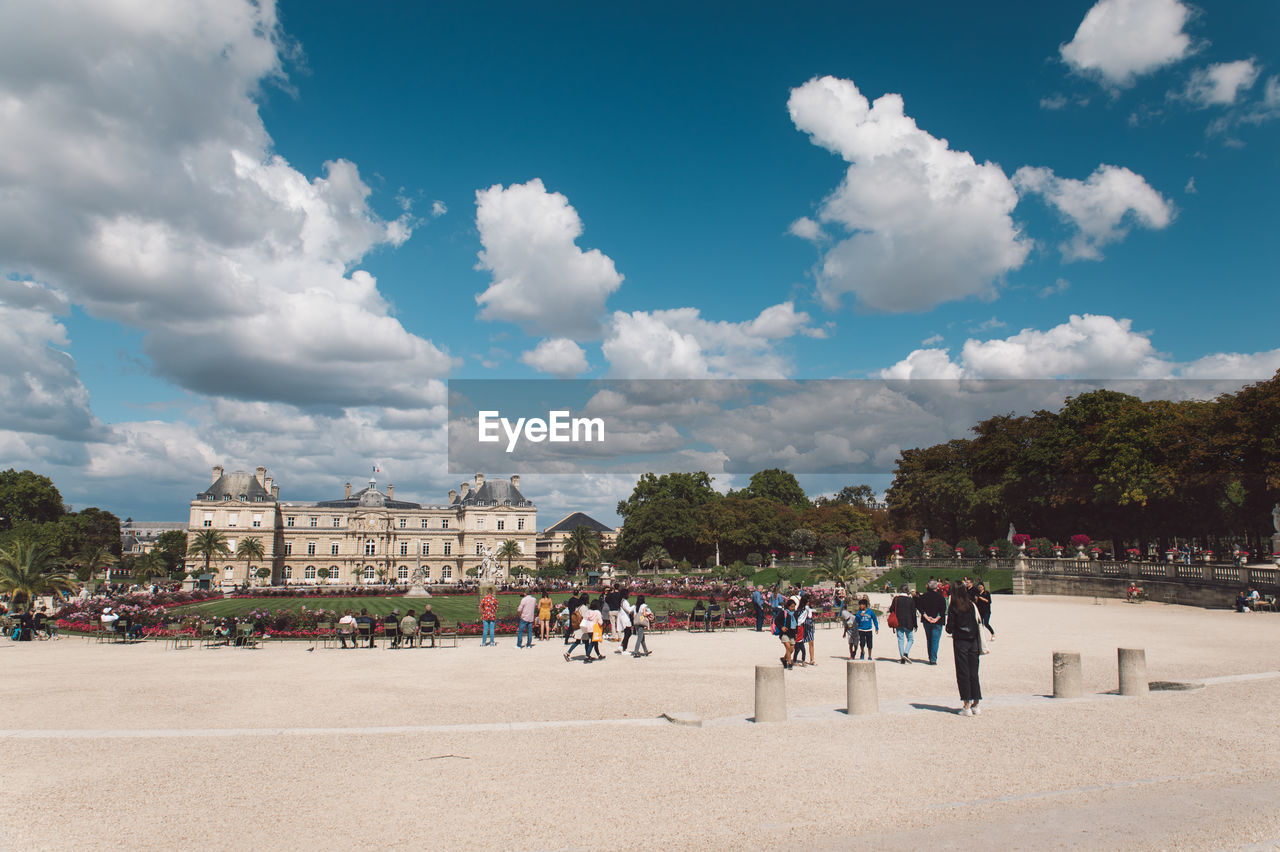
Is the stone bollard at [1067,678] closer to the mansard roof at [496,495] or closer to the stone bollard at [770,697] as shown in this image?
the stone bollard at [770,697]

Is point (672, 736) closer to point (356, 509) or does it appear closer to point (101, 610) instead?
point (101, 610)

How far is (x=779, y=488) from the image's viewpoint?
343ft

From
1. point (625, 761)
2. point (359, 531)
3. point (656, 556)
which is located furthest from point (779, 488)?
point (625, 761)

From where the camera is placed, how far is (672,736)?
952 centimetres

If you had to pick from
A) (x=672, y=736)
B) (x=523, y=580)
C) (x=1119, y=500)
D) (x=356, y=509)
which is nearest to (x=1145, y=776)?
(x=672, y=736)

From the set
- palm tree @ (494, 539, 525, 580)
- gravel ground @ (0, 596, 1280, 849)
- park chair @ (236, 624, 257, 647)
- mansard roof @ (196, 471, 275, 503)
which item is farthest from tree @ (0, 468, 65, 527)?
gravel ground @ (0, 596, 1280, 849)

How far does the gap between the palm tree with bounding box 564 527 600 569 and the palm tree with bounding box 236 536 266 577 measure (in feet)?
139

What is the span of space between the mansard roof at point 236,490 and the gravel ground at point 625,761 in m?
105

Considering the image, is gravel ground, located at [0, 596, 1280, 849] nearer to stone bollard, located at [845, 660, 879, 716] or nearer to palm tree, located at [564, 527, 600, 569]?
stone bollard, located at [845, 660, 879, 716]

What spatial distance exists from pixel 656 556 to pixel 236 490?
222ft

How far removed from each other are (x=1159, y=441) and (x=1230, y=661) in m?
30.7

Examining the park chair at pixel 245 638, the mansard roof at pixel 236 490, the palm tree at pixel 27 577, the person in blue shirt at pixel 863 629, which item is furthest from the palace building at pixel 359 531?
the person in blue shirt at pixel 863 629

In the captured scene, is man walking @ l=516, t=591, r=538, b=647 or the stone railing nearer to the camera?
man walking @ l=516, t=591, r=538, b=647

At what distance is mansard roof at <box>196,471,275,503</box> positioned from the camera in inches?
4331
